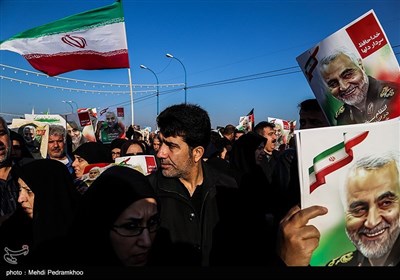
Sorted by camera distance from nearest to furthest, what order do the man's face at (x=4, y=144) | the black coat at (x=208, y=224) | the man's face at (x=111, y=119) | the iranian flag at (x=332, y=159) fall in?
the iranian flag at (x=332, y=159) < the black coat at (x=208, y=224) < the man's face at (x=4, y=144) < the man's face at (x=111, y=119)

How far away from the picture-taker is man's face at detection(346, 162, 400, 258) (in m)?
1.20

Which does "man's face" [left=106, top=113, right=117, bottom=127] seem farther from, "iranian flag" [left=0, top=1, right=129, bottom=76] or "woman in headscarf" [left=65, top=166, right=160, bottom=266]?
"woman in headscarf" [left=65, top=166, right=160, bottom=266]

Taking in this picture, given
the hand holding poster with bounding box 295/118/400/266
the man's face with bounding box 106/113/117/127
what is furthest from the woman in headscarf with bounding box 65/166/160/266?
the man's face with bounding box 106/113/117/127

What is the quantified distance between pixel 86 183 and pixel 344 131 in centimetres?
276

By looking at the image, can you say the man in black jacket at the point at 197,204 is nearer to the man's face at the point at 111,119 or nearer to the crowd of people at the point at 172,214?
the crowd of people at the point at 172,214

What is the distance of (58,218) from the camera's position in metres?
2.25

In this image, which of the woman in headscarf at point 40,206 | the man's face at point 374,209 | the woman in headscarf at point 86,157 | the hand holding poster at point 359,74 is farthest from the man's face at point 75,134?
the man's face at point 374,209

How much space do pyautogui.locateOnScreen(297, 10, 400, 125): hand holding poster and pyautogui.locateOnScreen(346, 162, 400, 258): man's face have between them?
0.51 meters

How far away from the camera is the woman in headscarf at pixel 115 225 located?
5.16ft

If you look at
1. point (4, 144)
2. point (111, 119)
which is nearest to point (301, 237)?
point (4, 144)

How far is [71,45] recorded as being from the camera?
454cm

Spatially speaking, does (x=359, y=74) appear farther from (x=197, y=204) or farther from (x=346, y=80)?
(x=197, y=204)

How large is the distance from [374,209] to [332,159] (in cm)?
23

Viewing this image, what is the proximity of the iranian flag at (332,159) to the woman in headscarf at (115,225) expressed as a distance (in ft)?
2.74
